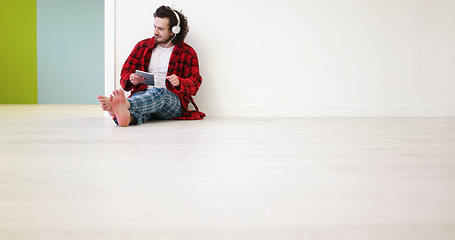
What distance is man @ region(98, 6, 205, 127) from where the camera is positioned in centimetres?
→ 231

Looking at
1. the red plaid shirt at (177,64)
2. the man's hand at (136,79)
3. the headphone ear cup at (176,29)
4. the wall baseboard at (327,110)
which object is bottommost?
the wall baseboard at (327,110)

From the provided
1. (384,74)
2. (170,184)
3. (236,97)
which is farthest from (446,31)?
(170,184)

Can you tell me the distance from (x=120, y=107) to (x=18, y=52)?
339 centimetres

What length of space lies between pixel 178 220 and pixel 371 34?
296 centimetres

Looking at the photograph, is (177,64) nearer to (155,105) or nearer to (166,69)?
(166,69)

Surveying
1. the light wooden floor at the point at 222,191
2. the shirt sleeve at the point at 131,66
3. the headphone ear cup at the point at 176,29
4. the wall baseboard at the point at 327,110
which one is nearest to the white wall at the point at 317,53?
the wall baseboard at the point at 327,110

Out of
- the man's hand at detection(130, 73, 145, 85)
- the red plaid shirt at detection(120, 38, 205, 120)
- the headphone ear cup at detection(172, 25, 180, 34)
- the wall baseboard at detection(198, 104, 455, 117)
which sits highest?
the headphone ear cup at detection(172, 25, 180, 34)

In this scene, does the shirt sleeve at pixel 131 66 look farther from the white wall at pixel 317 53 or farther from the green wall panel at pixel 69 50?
the green wall panel at pixel 69 50

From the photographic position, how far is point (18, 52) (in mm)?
4547

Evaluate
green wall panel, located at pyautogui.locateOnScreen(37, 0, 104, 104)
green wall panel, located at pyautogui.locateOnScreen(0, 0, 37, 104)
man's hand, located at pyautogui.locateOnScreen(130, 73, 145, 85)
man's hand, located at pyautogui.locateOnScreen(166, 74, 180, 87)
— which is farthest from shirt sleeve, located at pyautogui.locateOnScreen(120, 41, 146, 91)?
green wall panel, located at pyautogui.locateOnScreen(0, 0, 37, 104)

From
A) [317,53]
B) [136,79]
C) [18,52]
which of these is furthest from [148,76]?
[18,52]

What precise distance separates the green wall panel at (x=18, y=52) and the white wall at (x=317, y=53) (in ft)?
7.54

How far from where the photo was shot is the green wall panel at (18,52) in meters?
4.53

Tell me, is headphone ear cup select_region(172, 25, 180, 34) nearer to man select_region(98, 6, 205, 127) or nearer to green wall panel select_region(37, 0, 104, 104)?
man select_region(98, 6, 205, 127)
